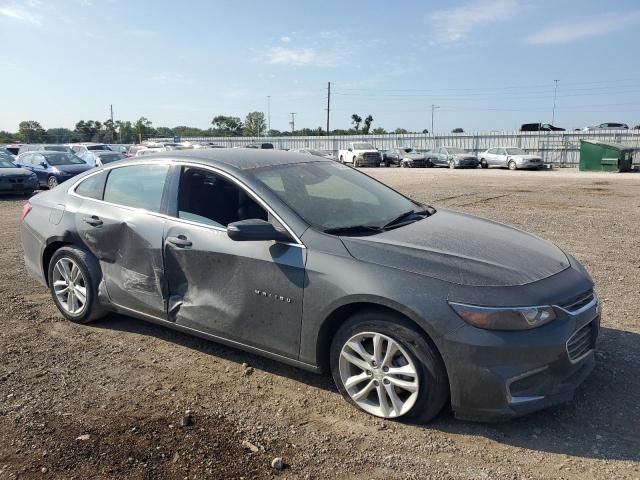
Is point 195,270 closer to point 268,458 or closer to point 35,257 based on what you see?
point 268,458

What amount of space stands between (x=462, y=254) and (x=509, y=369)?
75 cm

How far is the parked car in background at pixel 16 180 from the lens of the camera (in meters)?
16.2

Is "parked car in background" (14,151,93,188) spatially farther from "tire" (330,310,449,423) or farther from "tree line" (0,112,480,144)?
"tree line" (0,112,480,144)

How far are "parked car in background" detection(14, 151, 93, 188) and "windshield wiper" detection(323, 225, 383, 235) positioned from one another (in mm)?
16665

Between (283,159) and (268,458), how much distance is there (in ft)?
7.75

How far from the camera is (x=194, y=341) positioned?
458cm

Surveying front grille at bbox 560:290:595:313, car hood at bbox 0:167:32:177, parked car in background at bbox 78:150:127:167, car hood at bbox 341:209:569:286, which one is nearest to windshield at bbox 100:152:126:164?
parked car in background at bbox 78:150:127:167

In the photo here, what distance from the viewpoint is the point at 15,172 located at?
54.3ft

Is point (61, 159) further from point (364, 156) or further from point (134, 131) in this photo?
point (134, 131)

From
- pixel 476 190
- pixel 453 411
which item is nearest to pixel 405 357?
pixel 453 411

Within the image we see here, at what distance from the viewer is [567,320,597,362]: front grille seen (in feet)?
10.3

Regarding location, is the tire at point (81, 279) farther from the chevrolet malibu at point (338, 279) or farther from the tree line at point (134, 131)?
the tree line at point (134, 131)

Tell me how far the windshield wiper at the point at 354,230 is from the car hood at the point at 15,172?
52.3ft

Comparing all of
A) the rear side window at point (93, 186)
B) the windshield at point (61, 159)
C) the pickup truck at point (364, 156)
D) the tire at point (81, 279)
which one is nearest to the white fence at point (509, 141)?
the pickup truck at point (364, 156)
